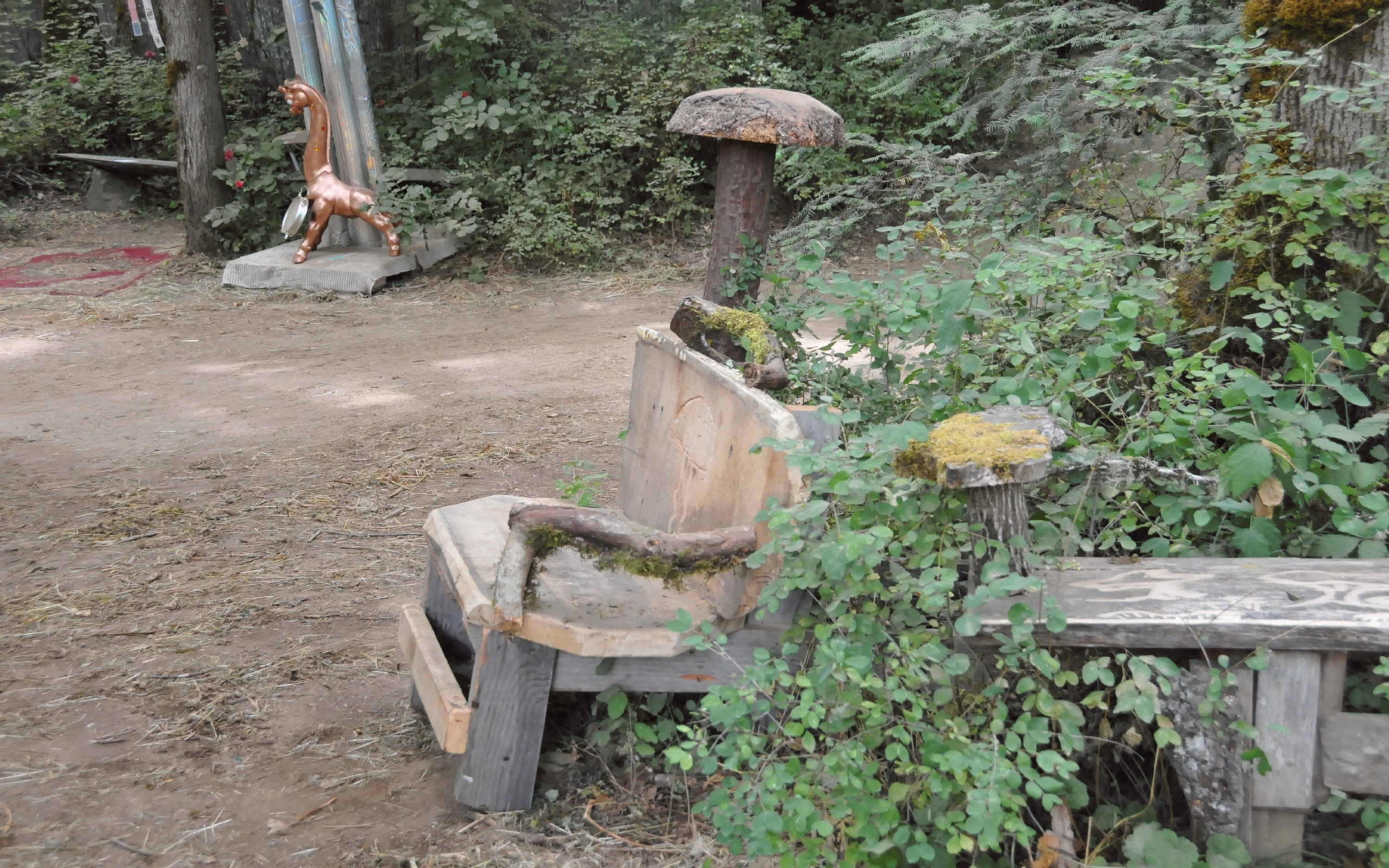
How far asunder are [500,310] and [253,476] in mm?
3543

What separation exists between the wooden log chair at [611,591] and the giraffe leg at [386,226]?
6529 millimetres

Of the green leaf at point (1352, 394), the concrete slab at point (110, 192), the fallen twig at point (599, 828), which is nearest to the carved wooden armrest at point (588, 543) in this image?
the fallen twig at point (599, 828)

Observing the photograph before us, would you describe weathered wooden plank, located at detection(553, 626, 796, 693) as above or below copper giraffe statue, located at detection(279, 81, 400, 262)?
below

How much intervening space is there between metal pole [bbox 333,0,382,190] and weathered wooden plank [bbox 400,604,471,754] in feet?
22.7

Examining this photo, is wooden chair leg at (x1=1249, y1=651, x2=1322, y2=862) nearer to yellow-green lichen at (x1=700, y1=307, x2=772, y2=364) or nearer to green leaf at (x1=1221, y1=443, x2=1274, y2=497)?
green leaf at (x1=1221, y1=443, x2=1274, y2=497)

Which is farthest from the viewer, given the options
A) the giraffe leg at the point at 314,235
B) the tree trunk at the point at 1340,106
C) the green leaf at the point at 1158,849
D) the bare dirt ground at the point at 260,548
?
the giraffe leg at the point at 314,235

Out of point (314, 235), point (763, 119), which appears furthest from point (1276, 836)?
point (314, 235)

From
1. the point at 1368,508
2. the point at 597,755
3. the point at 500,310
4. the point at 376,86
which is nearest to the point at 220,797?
the point at 597,755

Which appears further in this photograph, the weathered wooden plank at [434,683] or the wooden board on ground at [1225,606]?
the weathered wooden plank at [434,683]

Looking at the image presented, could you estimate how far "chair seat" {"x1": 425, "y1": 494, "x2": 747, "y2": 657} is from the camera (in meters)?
2.27

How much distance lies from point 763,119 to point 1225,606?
7.50 ft

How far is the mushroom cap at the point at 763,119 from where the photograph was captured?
11.9ft

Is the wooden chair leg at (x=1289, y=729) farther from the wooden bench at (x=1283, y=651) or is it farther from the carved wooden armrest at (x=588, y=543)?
the carved wooden armrest at (x=588, y=543)

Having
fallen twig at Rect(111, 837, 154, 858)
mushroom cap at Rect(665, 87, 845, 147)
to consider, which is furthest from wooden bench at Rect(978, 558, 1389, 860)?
mushroom cap at Rect(665, 87, 845, 147)
